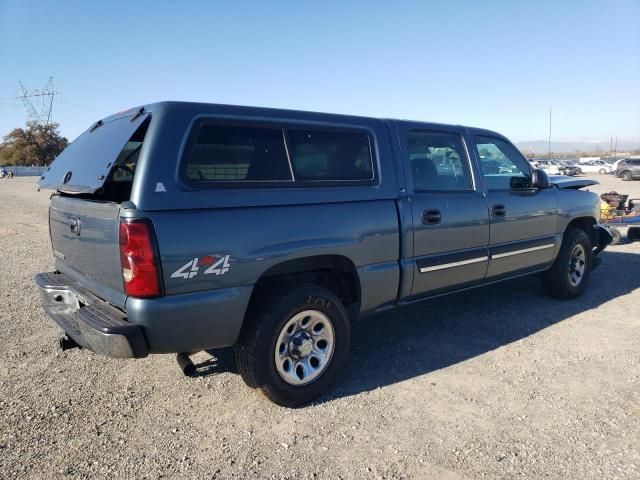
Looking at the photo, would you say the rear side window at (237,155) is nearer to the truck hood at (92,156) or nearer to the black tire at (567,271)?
the truck hood at (92,156)

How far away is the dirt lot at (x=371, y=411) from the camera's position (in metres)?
2.60

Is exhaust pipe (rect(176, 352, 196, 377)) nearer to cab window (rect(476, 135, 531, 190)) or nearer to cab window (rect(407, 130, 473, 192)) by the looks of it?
cab window (rect(407, 130, 473, 192))

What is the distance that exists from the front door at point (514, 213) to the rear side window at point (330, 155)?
4.79 ft

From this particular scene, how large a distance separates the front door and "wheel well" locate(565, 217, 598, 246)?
584 mm

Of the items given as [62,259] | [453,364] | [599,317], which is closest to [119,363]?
[62,259]

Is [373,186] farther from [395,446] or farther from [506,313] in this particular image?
[506,313]

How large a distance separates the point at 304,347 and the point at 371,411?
0.61 m

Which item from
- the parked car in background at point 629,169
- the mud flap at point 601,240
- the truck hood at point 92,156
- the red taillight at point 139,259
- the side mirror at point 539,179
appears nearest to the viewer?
the red taillight at point 139,259

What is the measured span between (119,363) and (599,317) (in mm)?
4654

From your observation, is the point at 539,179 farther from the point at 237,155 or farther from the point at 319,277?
the point at 237,155

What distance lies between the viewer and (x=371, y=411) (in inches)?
124

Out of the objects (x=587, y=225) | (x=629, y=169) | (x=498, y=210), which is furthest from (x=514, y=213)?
(x=629, y=169)

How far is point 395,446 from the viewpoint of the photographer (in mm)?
2756

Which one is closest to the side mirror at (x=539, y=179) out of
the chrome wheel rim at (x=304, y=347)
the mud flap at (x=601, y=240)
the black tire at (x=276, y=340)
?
the mud flap at (x=601, y=240)
